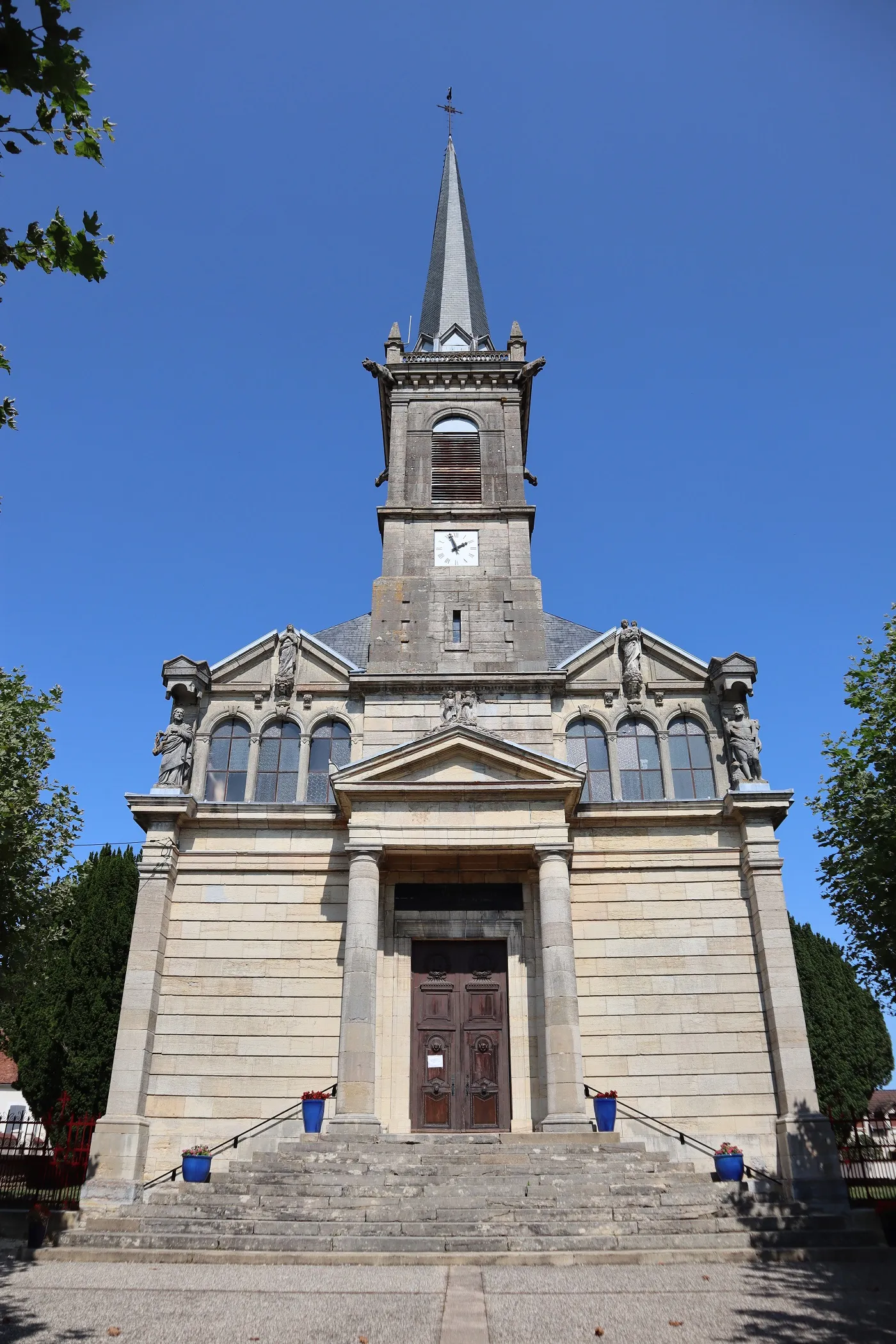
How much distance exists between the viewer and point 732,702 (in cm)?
2188

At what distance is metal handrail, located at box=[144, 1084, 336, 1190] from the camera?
17219mm

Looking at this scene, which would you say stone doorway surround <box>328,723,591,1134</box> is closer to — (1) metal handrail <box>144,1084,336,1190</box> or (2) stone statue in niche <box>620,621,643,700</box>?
(1) metal handrail <box>144,1084,336,1190</box>

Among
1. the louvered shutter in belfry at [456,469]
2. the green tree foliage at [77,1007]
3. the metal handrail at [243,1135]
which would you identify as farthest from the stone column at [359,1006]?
the louvered shutter in belfry at [456,469]

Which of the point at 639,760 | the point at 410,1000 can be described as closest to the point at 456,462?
the point at 639,760

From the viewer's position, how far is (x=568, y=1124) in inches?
648

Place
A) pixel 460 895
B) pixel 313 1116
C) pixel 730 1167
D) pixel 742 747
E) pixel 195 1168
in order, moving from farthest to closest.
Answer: pixel 742 747 → pixel 460 895 → pixel 313 1116 → pixel 195 1168 → pixel 730 1167

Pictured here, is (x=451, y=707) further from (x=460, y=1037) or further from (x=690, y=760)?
(x=460, y=1037)

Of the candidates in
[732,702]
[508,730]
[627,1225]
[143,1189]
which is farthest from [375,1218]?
[732,702]

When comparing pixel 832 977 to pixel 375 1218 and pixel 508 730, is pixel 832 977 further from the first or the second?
pixel 375 1218

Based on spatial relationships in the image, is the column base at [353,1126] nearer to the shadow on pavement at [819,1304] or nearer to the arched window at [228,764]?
the shadow on pavement at [819,1304]

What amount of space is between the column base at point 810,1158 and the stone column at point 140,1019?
11.7 m

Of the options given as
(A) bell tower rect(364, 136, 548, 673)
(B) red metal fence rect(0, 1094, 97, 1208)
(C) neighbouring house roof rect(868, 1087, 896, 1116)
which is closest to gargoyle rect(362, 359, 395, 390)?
(A) bell tower rect(364, 136, 548, 673)

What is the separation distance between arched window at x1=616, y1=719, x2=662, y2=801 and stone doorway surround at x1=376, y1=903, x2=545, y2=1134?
3.54m

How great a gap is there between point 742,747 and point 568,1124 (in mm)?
8966
